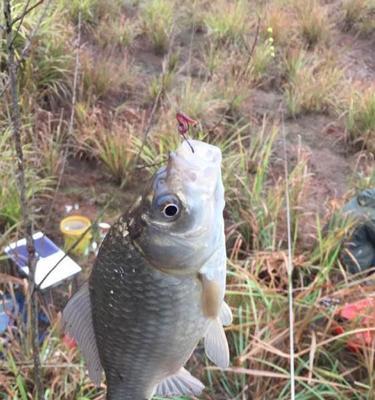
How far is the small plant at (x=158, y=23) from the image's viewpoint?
6219 mm

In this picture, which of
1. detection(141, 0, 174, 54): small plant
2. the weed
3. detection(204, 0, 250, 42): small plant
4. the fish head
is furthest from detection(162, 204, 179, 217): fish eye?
detection(204, 0, 250, 42): small plant

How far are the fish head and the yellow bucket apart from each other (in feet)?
8.04

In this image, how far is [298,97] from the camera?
546cm

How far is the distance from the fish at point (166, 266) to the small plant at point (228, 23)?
5399 millimetres

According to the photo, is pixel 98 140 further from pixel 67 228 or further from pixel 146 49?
pixel 146 49

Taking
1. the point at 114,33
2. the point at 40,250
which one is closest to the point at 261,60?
the point at 114,33

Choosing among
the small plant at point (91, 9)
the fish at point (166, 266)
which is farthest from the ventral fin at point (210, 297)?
the small plant at point (91, 9)

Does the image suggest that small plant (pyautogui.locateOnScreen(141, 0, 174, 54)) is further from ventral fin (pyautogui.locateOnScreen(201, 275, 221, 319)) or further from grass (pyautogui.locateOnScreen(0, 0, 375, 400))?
ventral fin (pyautogui.locateOnScreen(201, 275, 221, 319))

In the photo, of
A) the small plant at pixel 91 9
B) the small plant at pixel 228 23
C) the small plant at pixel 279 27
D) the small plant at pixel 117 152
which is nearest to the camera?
the small plant at pixel 117 152

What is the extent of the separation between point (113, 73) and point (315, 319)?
3.03 metres

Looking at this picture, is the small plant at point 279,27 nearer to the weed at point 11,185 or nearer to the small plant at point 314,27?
the small plant at point 314,27

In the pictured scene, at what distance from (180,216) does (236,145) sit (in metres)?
3.77

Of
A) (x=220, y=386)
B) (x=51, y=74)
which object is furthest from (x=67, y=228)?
(x=51, y=74)

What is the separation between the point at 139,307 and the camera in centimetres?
113
